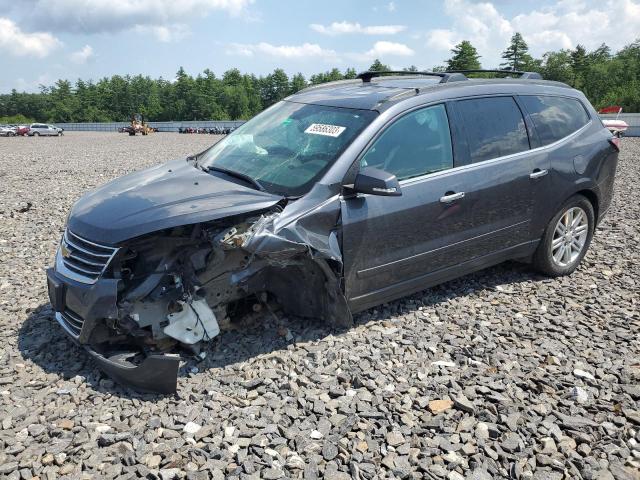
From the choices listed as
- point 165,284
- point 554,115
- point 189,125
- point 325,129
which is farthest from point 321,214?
point 189,125

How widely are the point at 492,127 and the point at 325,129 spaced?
1.54 metres

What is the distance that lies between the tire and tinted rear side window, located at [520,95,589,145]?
2.24 ft

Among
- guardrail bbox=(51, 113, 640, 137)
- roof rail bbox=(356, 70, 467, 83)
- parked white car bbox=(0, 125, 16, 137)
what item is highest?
roof rail bbox=(356, 70, 467, 83)

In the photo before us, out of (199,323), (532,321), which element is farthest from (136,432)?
(532,321)

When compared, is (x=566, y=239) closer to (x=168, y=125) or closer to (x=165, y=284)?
(x=165, y=284)

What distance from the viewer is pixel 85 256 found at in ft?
11.5

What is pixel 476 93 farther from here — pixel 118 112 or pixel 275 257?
pixel 118 112

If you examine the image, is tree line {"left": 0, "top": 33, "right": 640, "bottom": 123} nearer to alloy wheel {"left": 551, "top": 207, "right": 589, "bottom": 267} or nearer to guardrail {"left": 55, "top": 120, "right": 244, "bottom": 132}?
guardrail {"left": 55, "top": 120, "right": 244, "bottom": 132}

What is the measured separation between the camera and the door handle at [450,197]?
4.18 metres

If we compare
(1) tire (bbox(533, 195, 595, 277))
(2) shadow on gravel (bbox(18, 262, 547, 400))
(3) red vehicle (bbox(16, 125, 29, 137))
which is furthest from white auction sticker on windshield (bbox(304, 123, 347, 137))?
(3) red vehicle (bbox(16, 125, 29, 137))

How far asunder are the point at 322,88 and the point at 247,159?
128 centimetres

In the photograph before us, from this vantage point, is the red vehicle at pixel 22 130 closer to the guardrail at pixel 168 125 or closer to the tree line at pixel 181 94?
the guardrail at pixel 168 125

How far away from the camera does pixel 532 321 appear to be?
4398 millimetres

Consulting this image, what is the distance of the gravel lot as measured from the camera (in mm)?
2820
